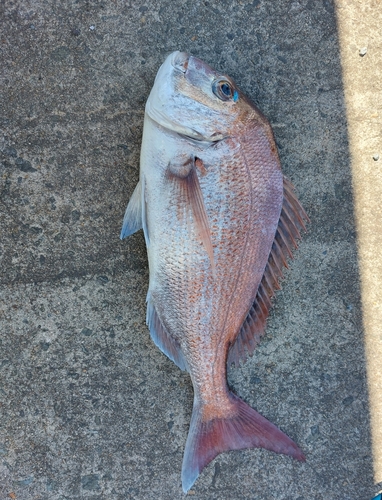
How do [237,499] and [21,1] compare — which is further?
[237,499]

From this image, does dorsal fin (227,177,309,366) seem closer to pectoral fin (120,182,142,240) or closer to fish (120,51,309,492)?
fish (120,51,309,492)

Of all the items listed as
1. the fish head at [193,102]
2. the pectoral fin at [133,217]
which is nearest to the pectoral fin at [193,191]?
the fish head at [193,102]

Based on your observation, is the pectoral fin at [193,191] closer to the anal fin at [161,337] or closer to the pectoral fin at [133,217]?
the pectoral fin at [133,217]

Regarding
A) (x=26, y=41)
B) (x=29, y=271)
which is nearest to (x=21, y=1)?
(x=26, y=41)

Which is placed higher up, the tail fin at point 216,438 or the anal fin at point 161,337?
the anal fin at point 161,337

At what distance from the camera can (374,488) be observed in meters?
2.04

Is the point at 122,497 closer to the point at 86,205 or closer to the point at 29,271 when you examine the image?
the point at 29,271

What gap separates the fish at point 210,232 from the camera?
1.56 m

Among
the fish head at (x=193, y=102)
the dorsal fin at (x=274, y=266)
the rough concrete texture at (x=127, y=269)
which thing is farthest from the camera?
the rough concrete texture at (x=127, y=269)

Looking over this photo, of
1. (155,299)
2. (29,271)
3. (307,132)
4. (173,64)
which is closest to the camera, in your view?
(173,64)

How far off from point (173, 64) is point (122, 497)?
1977 millimetres

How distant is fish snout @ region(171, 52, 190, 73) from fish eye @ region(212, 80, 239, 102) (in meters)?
0.13

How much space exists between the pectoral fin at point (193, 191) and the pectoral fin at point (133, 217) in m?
0.24

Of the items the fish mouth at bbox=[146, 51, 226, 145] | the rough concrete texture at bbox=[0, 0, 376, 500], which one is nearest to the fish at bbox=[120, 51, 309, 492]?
the fish mouth at bbox=[146, 51, 226, 145]
